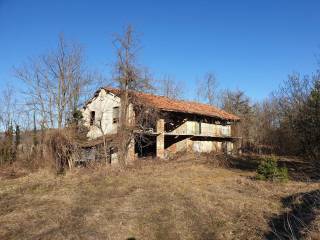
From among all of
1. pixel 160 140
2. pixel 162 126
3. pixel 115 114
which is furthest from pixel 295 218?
pixel 115 114

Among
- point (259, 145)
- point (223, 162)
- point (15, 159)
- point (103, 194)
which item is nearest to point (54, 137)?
point (15, 159)

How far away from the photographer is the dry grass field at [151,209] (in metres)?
8.82

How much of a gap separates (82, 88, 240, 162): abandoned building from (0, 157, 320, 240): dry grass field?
10.8m

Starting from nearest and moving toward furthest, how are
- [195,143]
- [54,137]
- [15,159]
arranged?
[54,137] → [15,159] → [195,143]

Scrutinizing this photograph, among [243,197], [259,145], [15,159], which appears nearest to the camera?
[243,197]

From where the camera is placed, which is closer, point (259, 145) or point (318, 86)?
point (318, 86)

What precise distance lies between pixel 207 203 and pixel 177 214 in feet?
5.35

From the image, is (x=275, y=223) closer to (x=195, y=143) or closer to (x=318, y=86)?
(x=318, y=86)

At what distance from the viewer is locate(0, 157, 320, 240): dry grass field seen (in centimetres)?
882

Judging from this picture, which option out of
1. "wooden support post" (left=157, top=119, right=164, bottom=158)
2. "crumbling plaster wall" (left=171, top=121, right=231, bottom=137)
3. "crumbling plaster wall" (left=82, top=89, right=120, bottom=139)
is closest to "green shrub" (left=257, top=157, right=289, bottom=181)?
"wooden support post" (left=157, top=119, right=164, bottom=158)

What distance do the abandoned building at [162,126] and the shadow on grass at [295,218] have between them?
14731mm

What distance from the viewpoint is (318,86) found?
63.3 feet

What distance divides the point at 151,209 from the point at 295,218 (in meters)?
4.31

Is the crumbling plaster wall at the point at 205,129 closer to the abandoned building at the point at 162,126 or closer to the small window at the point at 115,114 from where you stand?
the abandoned building at the point at 162,126
